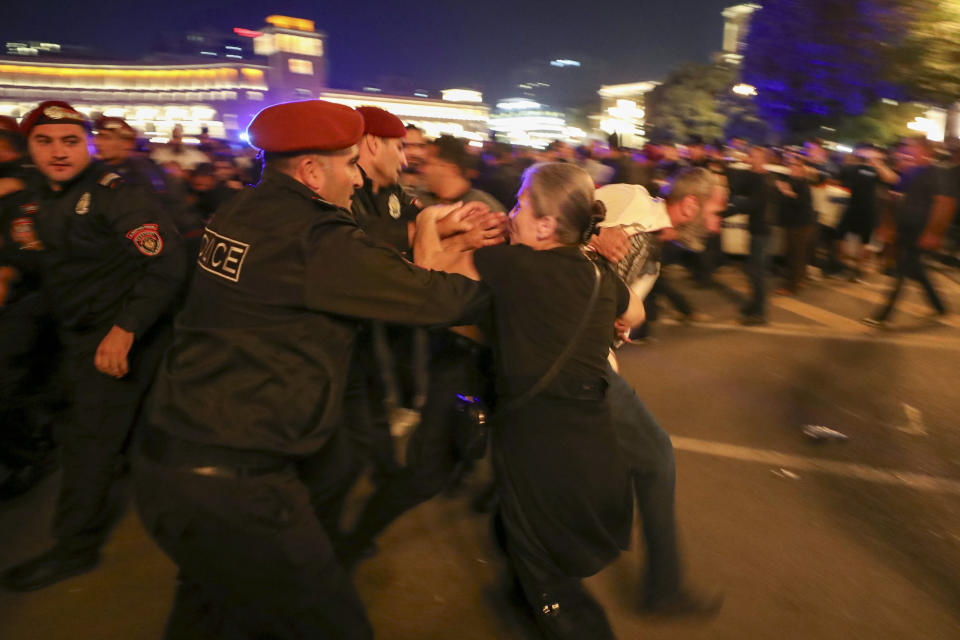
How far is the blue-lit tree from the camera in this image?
27641 mm

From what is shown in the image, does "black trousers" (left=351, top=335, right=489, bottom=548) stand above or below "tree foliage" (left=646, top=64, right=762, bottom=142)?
above

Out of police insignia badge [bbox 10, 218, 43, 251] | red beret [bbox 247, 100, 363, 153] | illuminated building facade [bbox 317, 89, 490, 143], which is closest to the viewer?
red beret [bbox 247, 100, 363, 153]

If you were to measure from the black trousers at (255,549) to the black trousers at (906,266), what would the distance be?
285 inches

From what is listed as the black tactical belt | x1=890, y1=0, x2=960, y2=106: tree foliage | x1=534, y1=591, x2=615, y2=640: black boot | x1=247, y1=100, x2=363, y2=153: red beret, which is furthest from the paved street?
x1=890, y1=0, x2=960, y2=106: tree foliage

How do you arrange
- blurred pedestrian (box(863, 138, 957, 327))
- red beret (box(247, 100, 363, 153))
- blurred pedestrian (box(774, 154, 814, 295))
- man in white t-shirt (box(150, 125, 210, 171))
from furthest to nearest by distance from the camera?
1. man in white t-shirt (box(150, 125, 210, 171))
2. blurred pedestrian (box(774, 154, 814, 295))
3. blurred pedestrian (box(863, 138, 957, 327))
4. red beret (box(247, 100, 363, 153))

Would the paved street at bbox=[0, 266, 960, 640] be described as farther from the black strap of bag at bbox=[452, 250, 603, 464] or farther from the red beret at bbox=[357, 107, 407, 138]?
the red beret at bbox=[357, 107, 407, 138]

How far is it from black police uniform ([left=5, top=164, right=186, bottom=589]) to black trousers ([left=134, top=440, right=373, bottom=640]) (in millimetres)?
1363

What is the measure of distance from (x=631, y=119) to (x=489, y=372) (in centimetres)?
9072

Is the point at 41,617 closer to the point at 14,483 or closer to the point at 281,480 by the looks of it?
the point at 14,483

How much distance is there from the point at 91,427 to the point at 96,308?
52 cm

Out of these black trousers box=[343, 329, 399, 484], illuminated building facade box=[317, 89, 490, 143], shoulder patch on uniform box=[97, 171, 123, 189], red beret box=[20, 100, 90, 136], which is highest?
red beret box=[20, 100, 90, 136]

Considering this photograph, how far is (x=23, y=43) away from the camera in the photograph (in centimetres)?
16200

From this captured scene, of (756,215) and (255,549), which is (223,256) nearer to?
(255,549)

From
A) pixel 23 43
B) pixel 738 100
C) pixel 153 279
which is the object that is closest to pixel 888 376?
pixel 153 279
